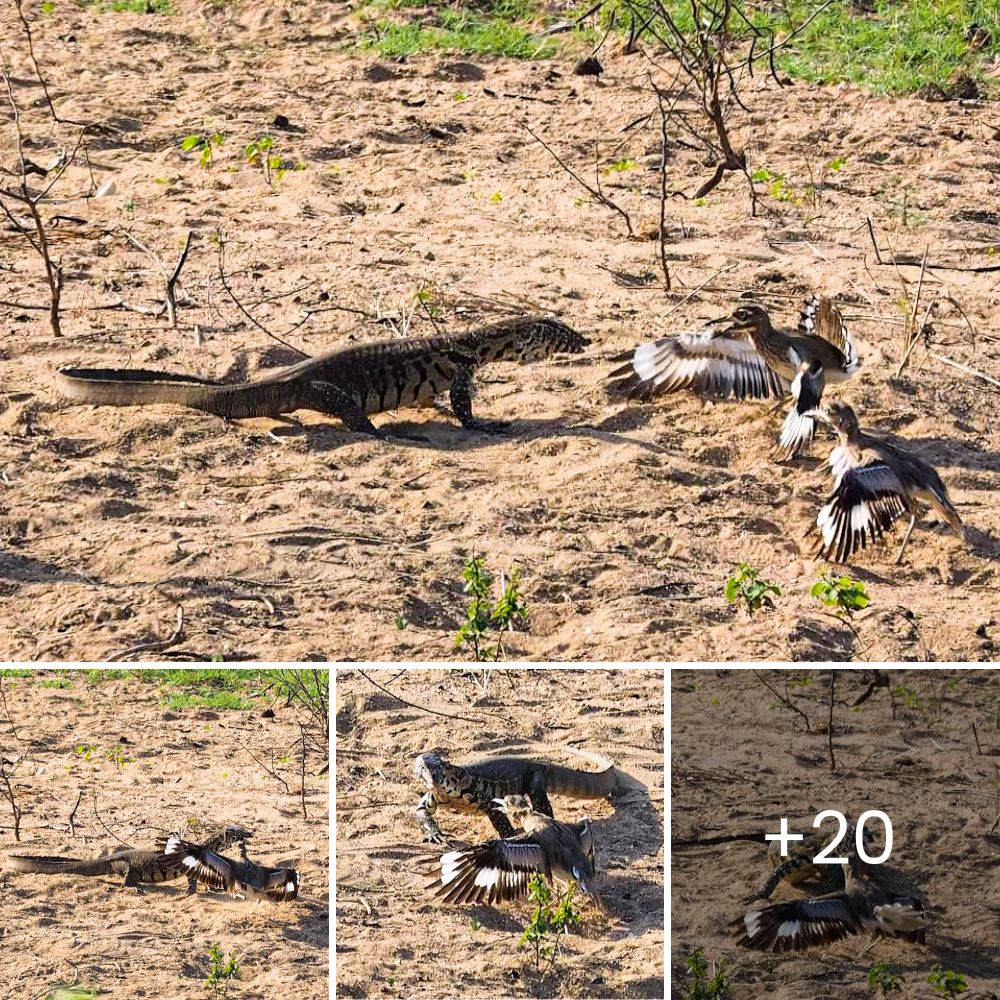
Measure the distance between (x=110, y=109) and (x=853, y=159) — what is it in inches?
190

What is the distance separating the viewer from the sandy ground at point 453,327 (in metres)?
5.66

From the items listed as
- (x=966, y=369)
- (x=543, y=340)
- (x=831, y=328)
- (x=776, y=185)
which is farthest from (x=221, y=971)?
(x=776, y=185)

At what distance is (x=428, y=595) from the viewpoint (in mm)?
5691

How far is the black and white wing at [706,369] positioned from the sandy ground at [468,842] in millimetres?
2607

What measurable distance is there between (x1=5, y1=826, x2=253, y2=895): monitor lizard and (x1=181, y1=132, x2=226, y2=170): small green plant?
6.03 m

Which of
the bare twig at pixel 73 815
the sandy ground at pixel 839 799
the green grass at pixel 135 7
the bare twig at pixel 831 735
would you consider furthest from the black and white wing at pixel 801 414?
the green grass at pixel 135 7

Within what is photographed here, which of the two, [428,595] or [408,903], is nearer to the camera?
[408,903]

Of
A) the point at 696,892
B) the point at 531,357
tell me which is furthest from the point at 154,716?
the point at 531,357

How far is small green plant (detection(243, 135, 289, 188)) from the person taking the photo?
9.61 m

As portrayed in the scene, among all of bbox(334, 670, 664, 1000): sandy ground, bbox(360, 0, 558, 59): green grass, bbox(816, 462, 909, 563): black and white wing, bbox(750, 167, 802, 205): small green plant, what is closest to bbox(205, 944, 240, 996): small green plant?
bbox(334, 670, 664, 1000): sandy ground

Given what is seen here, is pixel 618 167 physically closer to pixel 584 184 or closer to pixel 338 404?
pixel 584 184

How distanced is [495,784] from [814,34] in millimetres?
8436

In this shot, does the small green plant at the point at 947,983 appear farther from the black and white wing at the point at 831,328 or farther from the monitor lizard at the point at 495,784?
the black and white wing at the point at 831,328

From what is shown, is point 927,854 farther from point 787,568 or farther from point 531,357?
point 531,357
